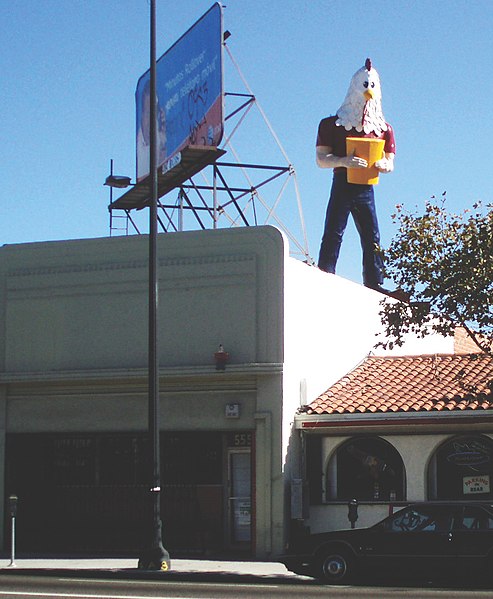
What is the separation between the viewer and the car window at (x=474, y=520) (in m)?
17.1

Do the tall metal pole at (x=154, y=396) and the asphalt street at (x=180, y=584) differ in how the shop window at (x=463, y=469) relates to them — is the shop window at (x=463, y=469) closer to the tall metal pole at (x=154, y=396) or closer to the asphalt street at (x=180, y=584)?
the asphalt street at (x=180, y=584)

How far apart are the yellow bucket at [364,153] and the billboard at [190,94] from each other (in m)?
3.30

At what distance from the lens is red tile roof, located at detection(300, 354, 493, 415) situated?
23.0 metres

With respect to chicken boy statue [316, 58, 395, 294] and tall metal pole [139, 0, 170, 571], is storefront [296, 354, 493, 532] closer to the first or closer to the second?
tall metal pole [139, 0, 170, 571]

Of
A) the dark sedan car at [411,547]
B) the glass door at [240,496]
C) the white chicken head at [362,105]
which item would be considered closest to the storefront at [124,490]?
the glass door at [240,496]

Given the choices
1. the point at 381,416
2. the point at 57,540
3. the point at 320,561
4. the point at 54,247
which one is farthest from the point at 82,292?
the point at 320,561

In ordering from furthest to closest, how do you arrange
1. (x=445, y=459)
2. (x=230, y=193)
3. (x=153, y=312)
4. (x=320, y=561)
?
(x=230, y=193) < (x=445, y=459) < (x=153, y=312) < (x=320, y=561)

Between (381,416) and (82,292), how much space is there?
6934mm

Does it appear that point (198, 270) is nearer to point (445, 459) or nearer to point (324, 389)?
point (324, 389)

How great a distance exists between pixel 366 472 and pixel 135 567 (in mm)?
5215

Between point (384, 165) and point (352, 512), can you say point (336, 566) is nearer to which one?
point (352, 512)

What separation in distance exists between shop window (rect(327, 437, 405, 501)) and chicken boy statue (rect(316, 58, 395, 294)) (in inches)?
263

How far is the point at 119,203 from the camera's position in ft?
113

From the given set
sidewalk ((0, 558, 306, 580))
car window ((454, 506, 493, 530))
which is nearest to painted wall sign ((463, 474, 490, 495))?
sidewalk ((0, 558, 306, 580))
